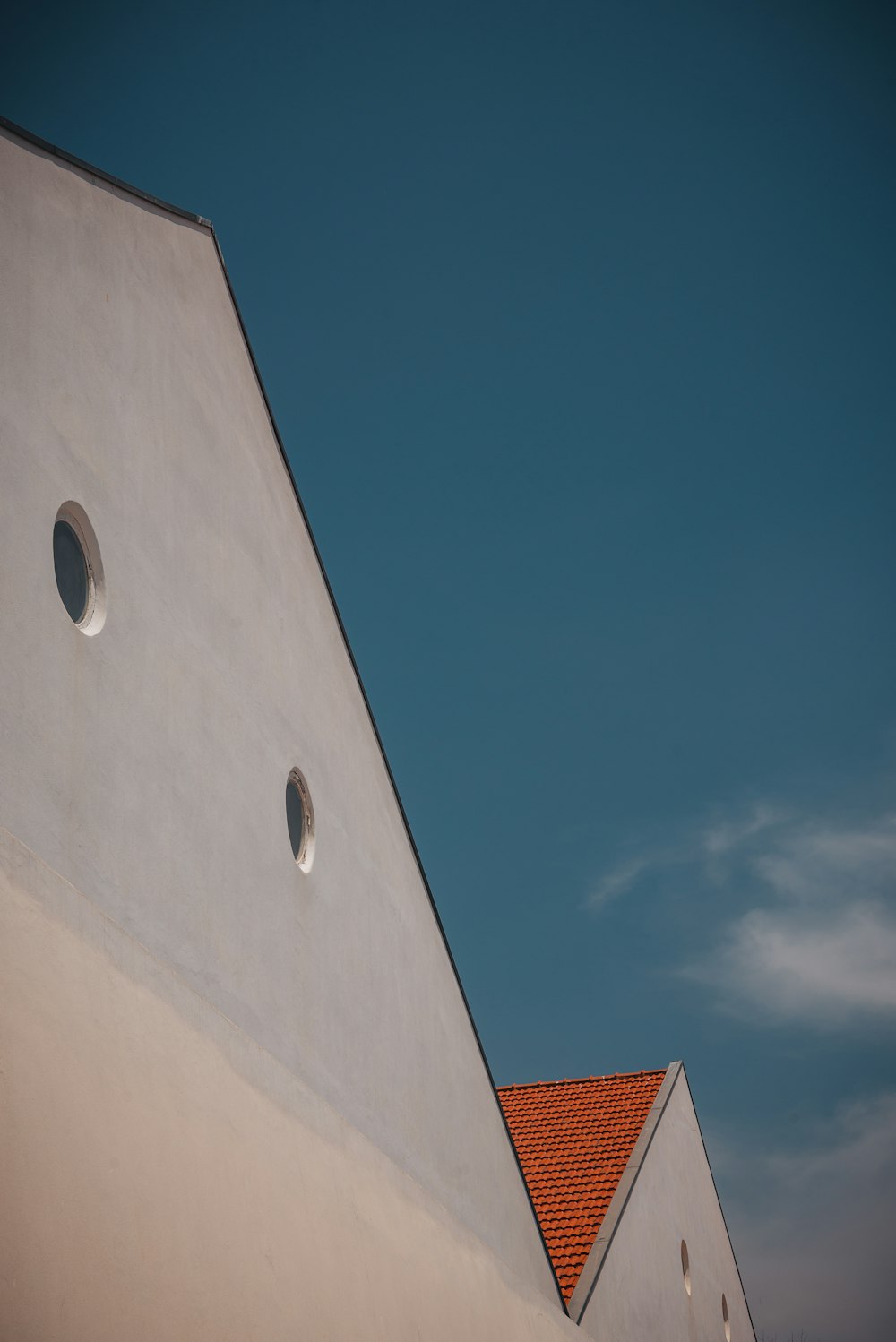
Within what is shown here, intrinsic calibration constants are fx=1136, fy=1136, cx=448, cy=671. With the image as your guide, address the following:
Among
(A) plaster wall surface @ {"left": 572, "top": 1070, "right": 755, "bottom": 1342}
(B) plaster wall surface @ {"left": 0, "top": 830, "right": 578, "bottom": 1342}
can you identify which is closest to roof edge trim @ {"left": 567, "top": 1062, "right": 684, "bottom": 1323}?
(A) plaster wall surface @ {"left": 572, "top": 1070, "right": 755, "bottom": 1342}

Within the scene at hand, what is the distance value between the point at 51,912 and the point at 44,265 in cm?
376

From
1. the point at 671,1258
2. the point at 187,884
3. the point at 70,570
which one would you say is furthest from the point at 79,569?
the point at 671,1258

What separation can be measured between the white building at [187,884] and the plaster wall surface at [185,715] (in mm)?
24

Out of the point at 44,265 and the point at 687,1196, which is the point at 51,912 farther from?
the point at 687,1196

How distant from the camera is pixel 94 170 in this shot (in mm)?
6957

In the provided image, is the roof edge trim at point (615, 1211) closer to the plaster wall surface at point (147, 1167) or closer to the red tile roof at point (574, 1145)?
the red tile roof at point (574, 1145)

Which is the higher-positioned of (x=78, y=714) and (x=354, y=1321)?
(x=78, y=714)

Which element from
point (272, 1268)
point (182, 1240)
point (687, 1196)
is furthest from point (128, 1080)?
point (687, 1196)

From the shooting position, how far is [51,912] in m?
4.10

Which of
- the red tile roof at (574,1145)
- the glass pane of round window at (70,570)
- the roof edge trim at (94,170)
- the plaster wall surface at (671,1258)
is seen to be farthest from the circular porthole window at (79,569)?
the red tile roof at (574,1145)

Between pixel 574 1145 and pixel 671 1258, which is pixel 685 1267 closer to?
pixel 671 1258

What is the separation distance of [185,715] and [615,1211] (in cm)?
972

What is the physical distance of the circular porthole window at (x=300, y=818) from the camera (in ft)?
27.7

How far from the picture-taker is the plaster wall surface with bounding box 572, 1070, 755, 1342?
13055mm
